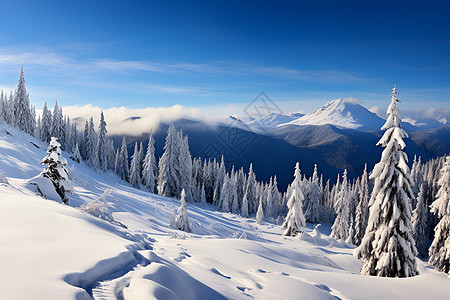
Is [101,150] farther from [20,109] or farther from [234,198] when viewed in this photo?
[234,198]

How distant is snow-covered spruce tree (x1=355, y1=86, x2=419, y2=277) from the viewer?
12093mm

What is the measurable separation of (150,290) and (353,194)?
7078 cm

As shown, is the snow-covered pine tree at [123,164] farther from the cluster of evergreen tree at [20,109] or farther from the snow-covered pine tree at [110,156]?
the cluster of evergreen tree at [20,109]

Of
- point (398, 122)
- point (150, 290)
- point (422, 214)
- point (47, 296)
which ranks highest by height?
point (398, 122)

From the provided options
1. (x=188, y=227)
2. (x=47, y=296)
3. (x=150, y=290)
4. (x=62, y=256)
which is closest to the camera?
(x=47, y=296)

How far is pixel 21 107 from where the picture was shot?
48.6 meters

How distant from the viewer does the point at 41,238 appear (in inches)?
175

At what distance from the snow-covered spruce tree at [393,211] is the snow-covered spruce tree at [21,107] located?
59.9 m

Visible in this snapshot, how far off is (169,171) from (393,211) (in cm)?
3893

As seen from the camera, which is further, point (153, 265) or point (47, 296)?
point (153, 265)

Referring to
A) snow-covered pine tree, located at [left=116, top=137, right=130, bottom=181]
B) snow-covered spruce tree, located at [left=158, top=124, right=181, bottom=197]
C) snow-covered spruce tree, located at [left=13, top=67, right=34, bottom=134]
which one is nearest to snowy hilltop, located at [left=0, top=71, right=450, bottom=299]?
snow-covered spruce tree, located at [left=158, top=124, right=181, bottom=197]

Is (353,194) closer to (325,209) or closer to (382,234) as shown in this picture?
(325,209)

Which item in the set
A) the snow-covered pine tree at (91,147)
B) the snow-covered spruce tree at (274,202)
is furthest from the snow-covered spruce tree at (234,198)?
the snow-covered pine tree at (91,147)

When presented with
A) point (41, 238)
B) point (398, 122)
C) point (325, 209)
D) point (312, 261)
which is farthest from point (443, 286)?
point (325, 209)
